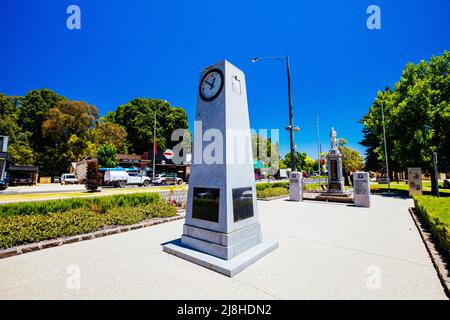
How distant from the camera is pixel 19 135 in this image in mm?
39062

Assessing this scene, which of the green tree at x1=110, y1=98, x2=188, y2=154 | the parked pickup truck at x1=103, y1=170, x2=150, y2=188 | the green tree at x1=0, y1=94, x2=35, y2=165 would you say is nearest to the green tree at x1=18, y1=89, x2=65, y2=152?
the green tree at x1=0, y1=94, x2=35, y2=165

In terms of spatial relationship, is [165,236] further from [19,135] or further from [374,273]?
[19,135]

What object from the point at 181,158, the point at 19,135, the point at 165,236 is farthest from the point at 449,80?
the point at 19,135

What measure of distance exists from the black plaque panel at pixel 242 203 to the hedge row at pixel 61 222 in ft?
16.6

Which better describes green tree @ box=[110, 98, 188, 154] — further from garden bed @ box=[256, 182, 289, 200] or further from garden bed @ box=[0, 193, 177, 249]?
garden bed @ box=[0, 193, 177, 249]

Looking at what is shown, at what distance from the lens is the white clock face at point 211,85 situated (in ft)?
18.0

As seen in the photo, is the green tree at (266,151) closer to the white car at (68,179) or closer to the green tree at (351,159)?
the green tree at (351,159)

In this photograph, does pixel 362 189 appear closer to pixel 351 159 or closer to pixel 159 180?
pixel 159 180

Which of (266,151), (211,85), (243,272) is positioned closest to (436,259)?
(243,272)

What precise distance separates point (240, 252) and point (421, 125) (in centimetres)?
2115

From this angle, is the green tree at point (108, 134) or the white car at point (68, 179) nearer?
the white car at point (68, 179)

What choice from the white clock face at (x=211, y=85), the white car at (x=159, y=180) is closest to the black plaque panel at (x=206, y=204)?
the white clock face at (x=211, y=85)

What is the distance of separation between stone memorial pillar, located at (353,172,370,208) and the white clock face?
444 inches
